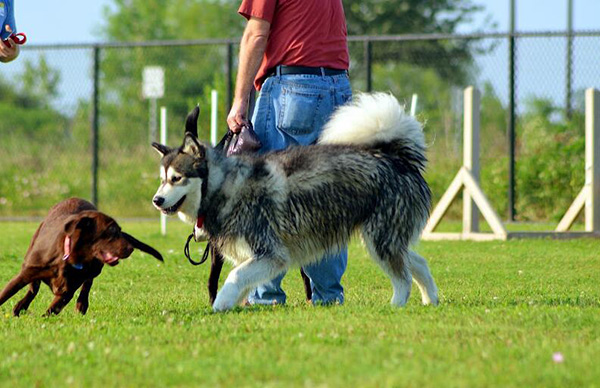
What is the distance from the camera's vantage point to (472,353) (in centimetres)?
457

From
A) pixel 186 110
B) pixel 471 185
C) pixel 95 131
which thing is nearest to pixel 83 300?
pixel 471 185

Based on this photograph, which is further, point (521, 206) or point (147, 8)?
point (147, 8)

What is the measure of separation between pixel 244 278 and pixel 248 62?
151cm

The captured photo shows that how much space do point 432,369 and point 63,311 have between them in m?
3.40

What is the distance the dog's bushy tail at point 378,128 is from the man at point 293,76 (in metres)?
0.36

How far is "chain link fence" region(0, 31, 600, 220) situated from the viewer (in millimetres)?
15309

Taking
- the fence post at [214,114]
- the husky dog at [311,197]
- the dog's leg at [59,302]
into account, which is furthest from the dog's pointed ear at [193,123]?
the fence post at [214,114]

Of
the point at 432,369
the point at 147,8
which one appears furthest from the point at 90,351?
the point at 147,8

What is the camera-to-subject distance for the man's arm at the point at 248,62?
22.4 ft

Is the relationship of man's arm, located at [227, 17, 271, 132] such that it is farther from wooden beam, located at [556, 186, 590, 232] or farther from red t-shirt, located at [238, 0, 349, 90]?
wooden beam, located at [556, 186, 590, 232]

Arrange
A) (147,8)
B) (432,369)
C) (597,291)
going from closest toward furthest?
1. (432,369)
2. (597,291)
3. (147,8)

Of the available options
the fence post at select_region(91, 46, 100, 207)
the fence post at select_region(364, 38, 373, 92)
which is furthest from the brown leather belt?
the fence post at select_region(91, 46, 100, 207)

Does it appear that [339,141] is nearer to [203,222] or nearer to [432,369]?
[203,222]

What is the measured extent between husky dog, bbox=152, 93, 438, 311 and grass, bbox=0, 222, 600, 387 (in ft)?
1.01
